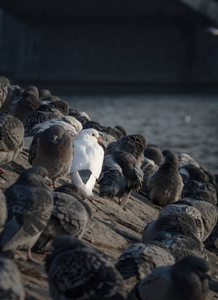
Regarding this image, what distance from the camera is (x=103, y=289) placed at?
19.2ft

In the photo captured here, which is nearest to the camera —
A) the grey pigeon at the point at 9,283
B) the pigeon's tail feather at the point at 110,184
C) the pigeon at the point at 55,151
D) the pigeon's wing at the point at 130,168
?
the grey pigeon at the point at 9,283

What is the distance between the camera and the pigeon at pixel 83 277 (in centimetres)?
588

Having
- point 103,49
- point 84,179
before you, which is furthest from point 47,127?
point 103,49

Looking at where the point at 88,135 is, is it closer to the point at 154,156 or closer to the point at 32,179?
the point at 32,179

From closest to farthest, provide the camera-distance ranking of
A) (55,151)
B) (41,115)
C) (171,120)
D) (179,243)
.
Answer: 1. (179,243)
2. (55,151)
3. (41,115)
4. (171,120)

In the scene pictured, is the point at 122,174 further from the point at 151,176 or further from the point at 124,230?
the point at 151,176

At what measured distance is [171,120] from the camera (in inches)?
1998

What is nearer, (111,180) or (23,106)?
(111,180)

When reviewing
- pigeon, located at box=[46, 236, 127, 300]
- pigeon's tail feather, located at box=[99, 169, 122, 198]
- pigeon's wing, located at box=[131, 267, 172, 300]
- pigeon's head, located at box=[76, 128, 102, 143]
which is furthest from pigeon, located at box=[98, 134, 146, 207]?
pigeon, located at box=[46, 236, 127, 300]

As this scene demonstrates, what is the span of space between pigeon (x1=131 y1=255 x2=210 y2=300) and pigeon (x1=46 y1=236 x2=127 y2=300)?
984mm

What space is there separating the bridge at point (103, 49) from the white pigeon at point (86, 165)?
73457 millimetres

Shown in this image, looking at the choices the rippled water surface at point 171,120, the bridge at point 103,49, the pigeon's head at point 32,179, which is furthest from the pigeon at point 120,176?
the bridge at point 103,49

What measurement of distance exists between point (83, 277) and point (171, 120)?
1777 inches

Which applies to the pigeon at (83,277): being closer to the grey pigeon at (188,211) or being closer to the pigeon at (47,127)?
the grey pigeon at (188,211)
